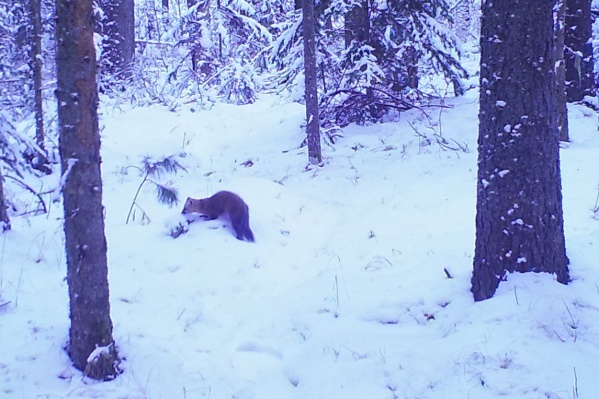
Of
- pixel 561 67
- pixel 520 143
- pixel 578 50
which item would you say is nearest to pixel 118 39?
pixel 578 50

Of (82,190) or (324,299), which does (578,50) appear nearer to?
(324,299)

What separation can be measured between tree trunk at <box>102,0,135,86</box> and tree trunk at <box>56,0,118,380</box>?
15.9 m

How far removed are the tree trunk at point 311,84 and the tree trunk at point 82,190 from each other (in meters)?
6.79

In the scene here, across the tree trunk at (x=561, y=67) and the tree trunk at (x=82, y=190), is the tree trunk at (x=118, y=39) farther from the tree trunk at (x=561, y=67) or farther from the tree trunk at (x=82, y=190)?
the tree trunk at (x=82, y=190)

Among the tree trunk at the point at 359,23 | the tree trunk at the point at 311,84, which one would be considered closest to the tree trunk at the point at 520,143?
the tree trunk at the point at 311,84

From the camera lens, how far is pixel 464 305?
4980 millimetres

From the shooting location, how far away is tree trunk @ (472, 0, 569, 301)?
4566 millimetres

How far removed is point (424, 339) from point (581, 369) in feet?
4.11

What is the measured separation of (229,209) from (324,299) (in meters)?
2.79

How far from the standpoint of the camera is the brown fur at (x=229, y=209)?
8109 mm

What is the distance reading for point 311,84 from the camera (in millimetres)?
10758

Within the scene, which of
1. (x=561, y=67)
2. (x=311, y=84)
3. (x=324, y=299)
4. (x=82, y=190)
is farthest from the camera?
(x=311, y=84)

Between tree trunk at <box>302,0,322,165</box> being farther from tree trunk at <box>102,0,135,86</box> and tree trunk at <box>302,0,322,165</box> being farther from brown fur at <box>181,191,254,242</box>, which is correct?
tree trunk at <box>102,0,135,86</box>

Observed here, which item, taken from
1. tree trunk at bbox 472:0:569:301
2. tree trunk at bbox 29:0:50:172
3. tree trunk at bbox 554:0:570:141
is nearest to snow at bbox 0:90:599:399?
tree trunk at bbox 472:0:569:301
